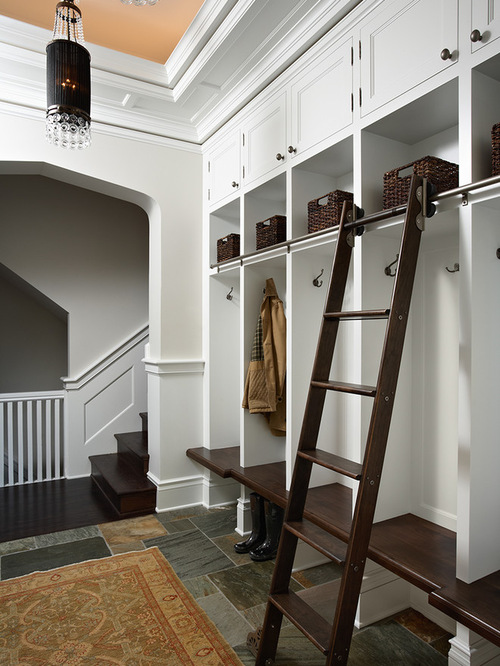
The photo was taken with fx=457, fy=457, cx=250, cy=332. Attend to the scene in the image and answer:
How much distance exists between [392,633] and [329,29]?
280 cm

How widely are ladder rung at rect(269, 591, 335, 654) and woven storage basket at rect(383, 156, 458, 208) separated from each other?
62.6 inches

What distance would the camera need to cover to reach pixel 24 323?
5.32 metres

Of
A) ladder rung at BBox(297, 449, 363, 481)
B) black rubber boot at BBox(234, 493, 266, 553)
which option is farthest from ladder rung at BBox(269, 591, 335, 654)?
black rubber boot at BBox(234, 493, 266, 553)

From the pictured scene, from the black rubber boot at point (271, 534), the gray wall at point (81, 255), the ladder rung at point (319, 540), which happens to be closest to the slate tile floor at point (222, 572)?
the black rubber boot at point (271, 534)

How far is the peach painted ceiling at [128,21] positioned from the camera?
2.65 metres

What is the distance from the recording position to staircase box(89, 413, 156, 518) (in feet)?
10.9

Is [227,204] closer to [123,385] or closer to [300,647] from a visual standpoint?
[123,385]

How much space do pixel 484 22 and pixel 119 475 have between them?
3611 millimetres

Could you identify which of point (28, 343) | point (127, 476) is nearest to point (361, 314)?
point (127, 476)

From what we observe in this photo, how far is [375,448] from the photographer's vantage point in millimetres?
1521

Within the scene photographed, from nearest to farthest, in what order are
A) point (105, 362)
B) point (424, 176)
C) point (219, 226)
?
point (424, 176)
point (219, 226)
point (105, 362)

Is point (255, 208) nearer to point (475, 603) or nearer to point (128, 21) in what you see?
point (128, 21)

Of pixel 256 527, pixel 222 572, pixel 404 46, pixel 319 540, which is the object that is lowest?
pixel 222 572

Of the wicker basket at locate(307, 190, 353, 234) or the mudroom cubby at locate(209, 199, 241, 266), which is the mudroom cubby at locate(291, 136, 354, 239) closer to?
the wicker basket at locate(307, 190, 353, 234)
